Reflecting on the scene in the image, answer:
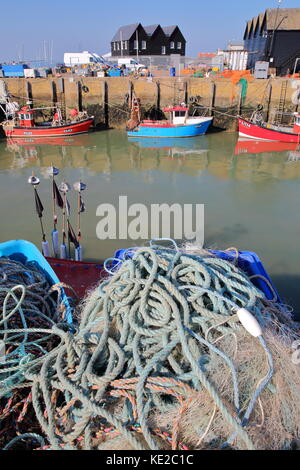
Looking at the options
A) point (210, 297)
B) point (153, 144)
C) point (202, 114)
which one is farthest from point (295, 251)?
point (202, 114)

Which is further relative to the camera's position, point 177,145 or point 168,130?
point 168,130

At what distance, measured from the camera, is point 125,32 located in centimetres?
4028

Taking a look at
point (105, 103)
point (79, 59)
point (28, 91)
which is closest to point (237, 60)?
point (105, 103)

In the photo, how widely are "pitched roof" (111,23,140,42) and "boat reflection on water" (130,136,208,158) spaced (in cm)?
2771

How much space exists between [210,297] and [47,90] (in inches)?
889

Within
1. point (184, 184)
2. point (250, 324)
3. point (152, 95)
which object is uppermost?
point (152, 95)

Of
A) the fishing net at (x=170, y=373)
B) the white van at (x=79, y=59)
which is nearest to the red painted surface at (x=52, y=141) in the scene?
the fishing net at (x=170, y=373)

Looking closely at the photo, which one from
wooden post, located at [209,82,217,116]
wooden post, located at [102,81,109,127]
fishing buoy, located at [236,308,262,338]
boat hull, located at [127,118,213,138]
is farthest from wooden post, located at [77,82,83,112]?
fishing buoy, located at [236,308,262,338]

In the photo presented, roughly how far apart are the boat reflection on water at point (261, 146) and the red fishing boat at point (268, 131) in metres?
0.22

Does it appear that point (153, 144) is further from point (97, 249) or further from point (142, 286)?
point (142, 286)

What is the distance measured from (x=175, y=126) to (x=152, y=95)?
4.22 meters

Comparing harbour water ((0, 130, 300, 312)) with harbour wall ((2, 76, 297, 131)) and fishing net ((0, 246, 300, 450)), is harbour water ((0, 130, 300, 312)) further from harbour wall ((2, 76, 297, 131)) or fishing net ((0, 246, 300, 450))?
fishing net ((0, 246, 300, 450))

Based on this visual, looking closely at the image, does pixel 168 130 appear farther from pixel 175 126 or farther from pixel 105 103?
pixel 105 103

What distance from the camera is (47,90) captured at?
838 inches
